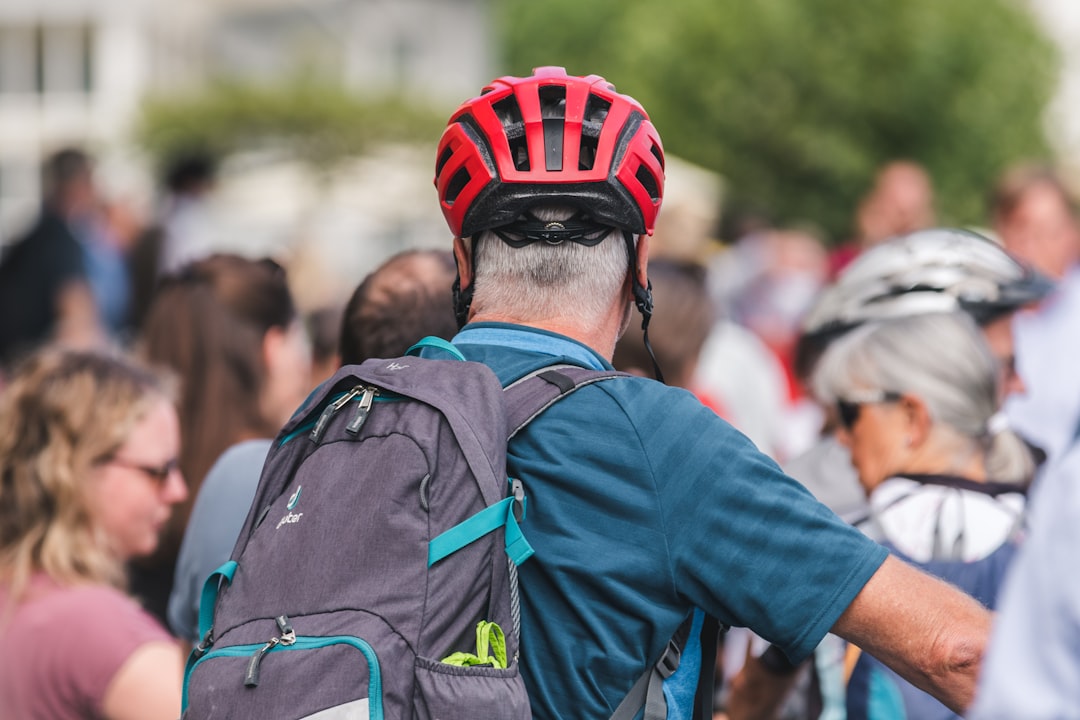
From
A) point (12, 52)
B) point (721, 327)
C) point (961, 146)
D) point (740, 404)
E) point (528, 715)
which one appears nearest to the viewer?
point (528, 715)

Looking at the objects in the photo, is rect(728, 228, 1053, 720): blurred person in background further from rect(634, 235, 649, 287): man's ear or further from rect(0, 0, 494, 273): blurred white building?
rect(0, 0, 494, 273): blurred white building

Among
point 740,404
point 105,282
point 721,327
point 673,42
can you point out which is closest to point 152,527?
point 740,404

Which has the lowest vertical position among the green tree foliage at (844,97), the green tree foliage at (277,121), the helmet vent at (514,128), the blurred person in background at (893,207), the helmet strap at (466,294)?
the green tree foliage at (277,121)

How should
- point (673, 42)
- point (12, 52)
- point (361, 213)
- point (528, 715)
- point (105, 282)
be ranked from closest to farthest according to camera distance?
1. point (528, 715)
2. point (105, 282)
3. point (673, 42)
4. point (361, 213)
5. point (12, 52)

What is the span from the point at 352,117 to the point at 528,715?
118 ft

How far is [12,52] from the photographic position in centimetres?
4116

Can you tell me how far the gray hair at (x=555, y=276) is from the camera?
253cm

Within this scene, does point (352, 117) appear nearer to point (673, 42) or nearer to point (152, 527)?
point (673, 42)

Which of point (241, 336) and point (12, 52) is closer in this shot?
point (241, 336)

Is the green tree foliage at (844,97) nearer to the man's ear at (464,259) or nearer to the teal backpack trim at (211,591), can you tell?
the man's ear at (464,259)

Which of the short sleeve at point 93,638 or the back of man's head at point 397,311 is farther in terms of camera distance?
the back of man's head at point 397,311

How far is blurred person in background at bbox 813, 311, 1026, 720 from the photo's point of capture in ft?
10.6

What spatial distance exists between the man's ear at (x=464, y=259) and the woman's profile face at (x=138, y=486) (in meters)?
1.54

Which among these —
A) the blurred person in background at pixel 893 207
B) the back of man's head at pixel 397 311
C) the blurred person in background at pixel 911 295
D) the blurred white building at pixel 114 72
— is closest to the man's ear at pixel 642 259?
the back of man's head at pixel 397 311
